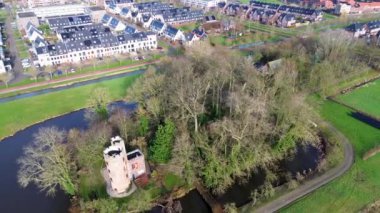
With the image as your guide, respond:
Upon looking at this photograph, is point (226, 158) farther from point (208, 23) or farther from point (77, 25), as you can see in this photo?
point (77, 25)

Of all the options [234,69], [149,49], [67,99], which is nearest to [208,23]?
[149,49]

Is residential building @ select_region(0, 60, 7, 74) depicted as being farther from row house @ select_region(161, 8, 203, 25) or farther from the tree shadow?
the tree shadow

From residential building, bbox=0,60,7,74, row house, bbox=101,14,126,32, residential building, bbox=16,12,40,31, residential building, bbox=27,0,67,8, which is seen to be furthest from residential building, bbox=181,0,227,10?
residential building, bbox=0,60,7,74

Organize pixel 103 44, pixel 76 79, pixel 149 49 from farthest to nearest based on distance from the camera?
pixel 149 49
pixel 103 44
pixel 76 79

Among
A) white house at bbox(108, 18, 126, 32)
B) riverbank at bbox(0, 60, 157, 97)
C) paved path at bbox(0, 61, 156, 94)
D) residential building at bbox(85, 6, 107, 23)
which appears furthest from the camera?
residential building at bbox(85, 6, 107, 23)

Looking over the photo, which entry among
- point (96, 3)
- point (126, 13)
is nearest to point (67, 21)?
point (126, 13)
